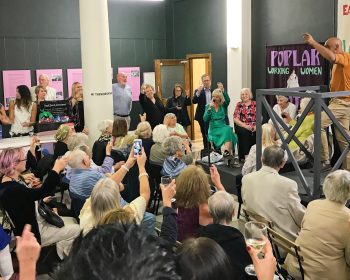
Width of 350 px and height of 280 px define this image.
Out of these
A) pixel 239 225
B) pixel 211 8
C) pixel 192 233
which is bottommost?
pixel 239 225

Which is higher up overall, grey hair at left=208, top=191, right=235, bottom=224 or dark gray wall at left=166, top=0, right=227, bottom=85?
dark gray wall at left=166, top=0, right=227, bottom=85

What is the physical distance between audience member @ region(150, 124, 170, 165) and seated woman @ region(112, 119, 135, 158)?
0.30 m

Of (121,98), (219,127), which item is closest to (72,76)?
(121,98)

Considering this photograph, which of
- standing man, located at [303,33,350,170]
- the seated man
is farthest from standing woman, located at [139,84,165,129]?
the seated man

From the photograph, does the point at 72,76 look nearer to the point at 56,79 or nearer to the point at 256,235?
the point at 56,79

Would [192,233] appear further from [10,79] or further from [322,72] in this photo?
[10,79]

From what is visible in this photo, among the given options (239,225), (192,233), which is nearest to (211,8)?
(239,225)

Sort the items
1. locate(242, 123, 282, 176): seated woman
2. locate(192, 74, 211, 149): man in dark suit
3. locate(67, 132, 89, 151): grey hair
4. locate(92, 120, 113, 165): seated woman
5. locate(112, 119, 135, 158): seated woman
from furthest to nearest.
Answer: locate(192, 74, 211, 149): man in dark suit, locate(92, 120, 113, 165): seated woman, locate(112, 119, 135, 158): seated woman, locate(242, 123, 282, 176): seated woman, locate(67, 132, 89, 151): grey hair

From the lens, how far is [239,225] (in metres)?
5.33

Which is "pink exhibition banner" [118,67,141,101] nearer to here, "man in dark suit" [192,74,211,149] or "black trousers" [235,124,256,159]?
"man in dark suit" [192,74,211,149]

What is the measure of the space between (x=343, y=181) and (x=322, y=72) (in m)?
5.14

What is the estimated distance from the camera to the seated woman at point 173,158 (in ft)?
16.1

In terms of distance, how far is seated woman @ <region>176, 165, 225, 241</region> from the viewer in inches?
133

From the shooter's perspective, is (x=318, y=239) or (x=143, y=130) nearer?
(x=318, y=239)
